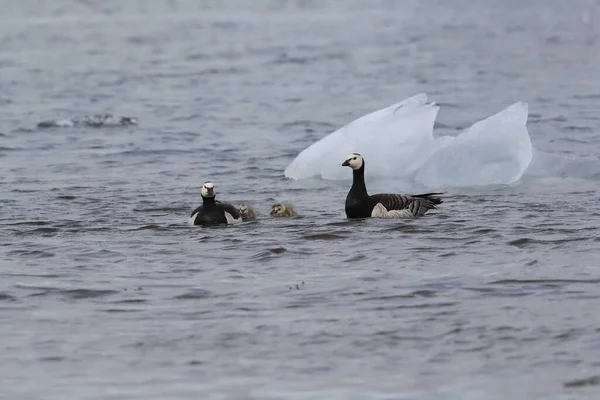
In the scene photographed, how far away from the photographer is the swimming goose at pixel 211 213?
1373 centimetres

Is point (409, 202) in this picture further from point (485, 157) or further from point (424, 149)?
point (424, 149)

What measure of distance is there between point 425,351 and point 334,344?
1.99ft

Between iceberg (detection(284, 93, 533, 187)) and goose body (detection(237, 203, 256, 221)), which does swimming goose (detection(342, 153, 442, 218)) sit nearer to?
goose body (detection(237, 203, 256, 221))

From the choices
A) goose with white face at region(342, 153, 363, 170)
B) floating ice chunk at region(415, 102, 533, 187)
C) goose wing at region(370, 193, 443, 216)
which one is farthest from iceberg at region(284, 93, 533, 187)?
goose wing at region(370, 193, 443, 216)

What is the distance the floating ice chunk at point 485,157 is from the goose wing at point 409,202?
245 cm

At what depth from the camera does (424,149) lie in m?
17.8

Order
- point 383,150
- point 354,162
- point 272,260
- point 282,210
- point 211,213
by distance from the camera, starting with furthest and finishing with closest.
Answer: point 383,150, point 354,162, point 282,210, point 211,213, point 272,260

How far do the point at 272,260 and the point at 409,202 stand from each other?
9.19ft

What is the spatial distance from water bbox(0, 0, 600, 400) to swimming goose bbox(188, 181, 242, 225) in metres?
0.20

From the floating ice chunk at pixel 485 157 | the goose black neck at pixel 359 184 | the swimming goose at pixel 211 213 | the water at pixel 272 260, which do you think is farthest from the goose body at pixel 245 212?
the floating ice chunk at pixel 485 157

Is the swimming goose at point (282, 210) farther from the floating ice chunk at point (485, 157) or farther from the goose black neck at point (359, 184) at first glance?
the floating ice chunk at point (485, 157)

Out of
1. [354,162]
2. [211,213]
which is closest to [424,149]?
[354,162]

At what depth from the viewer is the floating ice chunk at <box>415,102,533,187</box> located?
16781 mm

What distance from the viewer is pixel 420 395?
7621 millimetres
